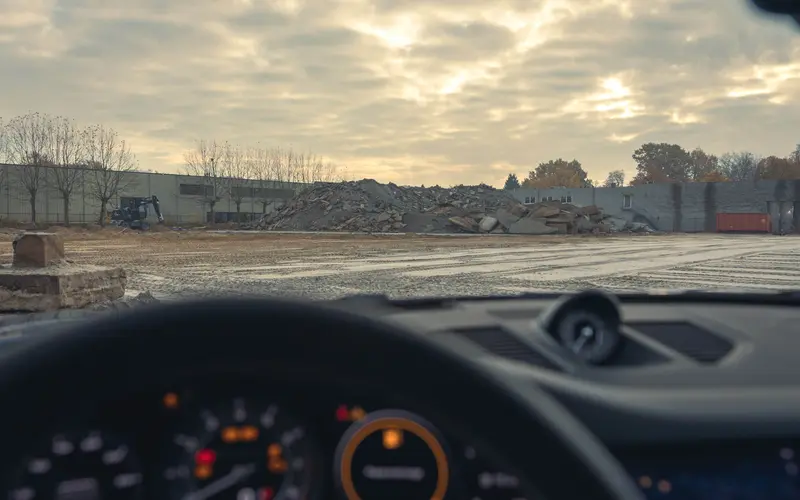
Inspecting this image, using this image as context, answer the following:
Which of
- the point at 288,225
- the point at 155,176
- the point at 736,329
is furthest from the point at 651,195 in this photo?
the point at 736,329

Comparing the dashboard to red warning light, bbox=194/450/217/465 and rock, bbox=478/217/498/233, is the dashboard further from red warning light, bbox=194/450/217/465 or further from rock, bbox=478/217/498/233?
rock, bbox=478/217/498/233

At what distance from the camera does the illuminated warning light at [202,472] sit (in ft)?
3.01

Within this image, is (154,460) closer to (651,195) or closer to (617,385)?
(617,385)

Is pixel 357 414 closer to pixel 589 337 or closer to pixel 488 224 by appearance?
pixel 589 337

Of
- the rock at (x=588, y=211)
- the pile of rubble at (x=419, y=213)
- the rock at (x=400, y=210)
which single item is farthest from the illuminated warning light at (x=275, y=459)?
the rock at (x=588, y=211)

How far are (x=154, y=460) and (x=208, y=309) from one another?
0.26 meters

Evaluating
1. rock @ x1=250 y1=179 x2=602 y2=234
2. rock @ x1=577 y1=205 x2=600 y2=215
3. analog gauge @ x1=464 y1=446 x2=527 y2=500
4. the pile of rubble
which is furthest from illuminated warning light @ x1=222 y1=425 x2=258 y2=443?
rock @ x1=577 y1=205 x2=600 y2=215

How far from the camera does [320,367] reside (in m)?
0.82

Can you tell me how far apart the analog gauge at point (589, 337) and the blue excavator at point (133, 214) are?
140ft

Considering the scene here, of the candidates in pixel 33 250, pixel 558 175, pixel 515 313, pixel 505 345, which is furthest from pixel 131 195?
pixel 558 175

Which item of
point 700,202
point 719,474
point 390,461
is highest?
point 700,202

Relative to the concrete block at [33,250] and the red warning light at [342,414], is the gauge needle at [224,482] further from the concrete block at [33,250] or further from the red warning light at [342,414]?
the concrete block at [33,250]

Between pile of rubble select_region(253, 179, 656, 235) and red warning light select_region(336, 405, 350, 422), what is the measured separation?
31751mm

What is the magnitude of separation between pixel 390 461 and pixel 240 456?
0.71ft
